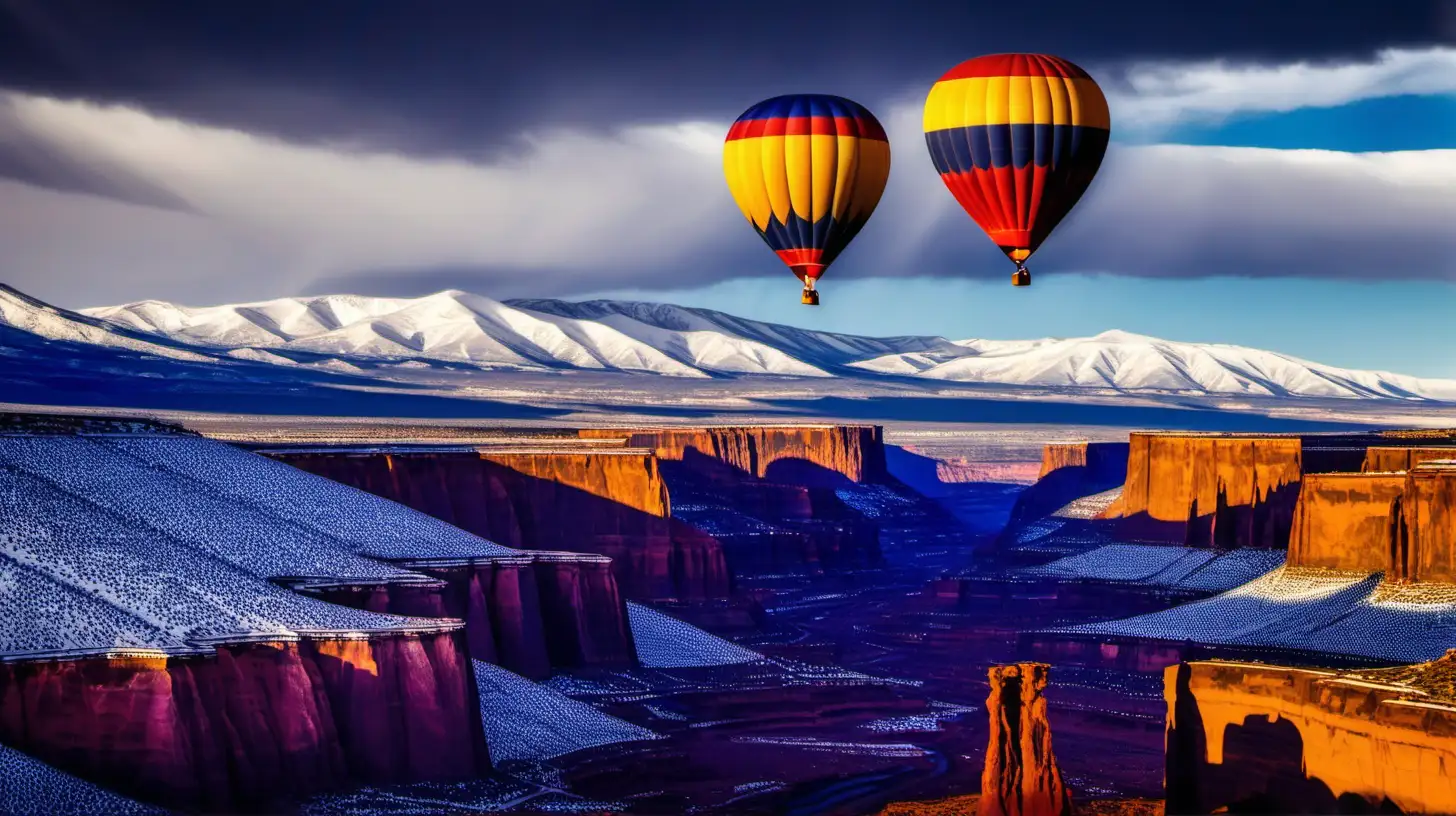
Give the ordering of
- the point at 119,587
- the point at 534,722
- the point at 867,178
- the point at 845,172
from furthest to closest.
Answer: the point at 867,178
the point at 845,172
the point at 534,722
the point at 119,587

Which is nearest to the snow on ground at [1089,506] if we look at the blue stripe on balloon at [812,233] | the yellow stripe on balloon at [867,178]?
the yellow stripe on balloon at [867,178]

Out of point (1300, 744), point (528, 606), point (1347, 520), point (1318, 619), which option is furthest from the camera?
point (1347, 520)

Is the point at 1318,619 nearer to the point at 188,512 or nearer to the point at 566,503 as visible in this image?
the point at 566,503

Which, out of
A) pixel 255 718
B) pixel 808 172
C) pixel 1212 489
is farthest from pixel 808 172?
pixel 1212 489

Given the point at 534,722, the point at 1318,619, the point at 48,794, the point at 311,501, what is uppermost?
the point at 311,501

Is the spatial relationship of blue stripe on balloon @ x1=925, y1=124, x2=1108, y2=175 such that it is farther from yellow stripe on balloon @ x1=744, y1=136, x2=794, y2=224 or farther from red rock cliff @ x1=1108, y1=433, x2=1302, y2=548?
red rock cliff @ x1=1108, y1=433, x2=1302, y2=548

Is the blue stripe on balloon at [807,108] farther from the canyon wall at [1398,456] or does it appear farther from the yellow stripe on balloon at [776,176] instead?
the canyon wall at [1398,456]

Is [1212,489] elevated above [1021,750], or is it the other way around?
[1212,489]
